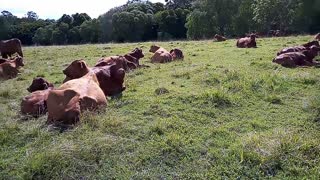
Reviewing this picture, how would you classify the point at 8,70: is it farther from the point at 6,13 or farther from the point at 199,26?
the point at 6,13

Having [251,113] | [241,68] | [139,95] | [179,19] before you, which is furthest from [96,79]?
[179,19]

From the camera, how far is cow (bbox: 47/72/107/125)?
662 cm

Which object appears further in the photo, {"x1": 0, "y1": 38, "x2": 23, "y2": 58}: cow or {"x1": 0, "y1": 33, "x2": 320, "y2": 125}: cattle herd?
{"x1": 0, "y1": 38, "x2": 23, "y2": 58}: cow

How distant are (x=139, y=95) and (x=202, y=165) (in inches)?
134

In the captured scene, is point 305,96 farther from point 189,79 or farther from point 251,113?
point 189,79

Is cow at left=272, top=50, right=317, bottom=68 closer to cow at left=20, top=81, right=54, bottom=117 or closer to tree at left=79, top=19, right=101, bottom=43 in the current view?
cow at left=20, top=81, right=54, bottom=117

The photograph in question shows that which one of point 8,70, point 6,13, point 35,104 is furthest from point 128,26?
point 35,104

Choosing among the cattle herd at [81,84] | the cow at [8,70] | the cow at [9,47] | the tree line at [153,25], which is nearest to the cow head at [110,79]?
the cattle herd at [81,84]

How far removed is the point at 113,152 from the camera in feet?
19.1

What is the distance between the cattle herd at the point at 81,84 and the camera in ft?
22.3

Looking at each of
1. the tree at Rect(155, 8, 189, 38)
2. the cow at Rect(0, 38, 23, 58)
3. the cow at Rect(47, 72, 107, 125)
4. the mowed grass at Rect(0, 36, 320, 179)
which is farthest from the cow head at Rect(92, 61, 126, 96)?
the tree at Rect(155, 8, 189, 38)

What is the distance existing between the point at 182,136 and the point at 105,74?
127 inches

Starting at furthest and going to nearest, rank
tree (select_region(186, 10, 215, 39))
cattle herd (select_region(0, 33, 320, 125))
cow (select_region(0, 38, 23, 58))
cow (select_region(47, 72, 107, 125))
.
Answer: tree (select_region(186, 10, 215, 39)) → cow (select_region(0, 38, 23, 58)) → cattle herd (select_region(0, 33, 320, 125)) → cow (select_region(47, 72, 107, 125))

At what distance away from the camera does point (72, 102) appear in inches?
267
